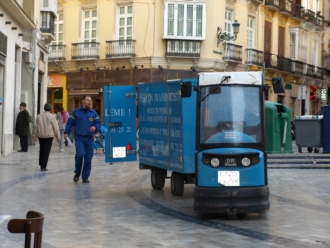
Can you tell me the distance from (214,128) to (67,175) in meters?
7.51

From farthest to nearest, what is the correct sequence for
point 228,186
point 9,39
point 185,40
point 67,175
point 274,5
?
point 274,5, point 185,40, point 9,39, point 67,175, point 228,186

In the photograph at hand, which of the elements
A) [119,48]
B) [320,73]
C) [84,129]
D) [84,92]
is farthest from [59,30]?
[84,129]

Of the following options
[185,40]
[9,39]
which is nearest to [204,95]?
[9,39]

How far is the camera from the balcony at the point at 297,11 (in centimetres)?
5109

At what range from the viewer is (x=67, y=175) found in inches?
707

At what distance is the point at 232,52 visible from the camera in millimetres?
42250

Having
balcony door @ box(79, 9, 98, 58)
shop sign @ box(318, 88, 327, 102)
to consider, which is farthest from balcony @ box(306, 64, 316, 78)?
balcony door @ box(79, 9, 98, 58)

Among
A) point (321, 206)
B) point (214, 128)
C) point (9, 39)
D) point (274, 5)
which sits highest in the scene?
point (274, 5)

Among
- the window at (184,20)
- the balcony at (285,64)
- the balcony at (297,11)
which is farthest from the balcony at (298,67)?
the window at (184,20)

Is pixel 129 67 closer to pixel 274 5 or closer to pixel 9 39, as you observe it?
pixel 274 5

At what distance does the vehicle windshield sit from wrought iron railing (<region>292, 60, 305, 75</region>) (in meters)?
40.2

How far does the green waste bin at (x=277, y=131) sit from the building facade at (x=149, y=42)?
470 inches

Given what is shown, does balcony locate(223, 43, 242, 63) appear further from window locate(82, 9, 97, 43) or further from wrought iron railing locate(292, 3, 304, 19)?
wrought iron railing locate(292, 3, 304, 19)

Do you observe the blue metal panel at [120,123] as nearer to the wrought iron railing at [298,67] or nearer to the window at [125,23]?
the window at [125,23]
